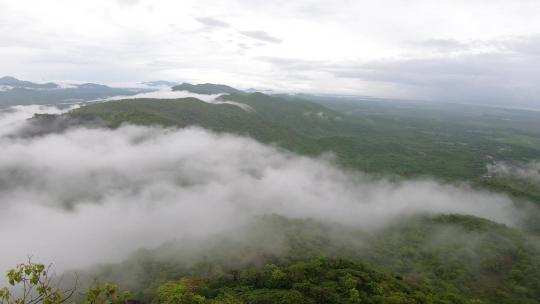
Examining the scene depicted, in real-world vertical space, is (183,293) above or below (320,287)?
below

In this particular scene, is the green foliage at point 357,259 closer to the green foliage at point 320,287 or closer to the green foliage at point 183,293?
the green foliage at point 320,287

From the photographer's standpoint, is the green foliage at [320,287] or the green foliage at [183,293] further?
the green foliage at [320,287]

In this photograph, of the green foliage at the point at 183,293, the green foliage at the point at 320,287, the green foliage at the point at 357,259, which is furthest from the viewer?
the green foliage at the point at 357,259

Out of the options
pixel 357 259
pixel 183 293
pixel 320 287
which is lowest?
pixel 357 259

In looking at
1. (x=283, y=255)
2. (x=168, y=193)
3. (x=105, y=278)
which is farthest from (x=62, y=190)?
(x=283, y=255)

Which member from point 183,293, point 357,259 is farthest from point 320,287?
point 357,259

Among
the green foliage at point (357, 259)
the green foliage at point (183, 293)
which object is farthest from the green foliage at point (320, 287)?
the green foliage at point (183, 293)

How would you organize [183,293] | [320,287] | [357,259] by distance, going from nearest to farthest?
[320,287] < [183,293] < [357,259]

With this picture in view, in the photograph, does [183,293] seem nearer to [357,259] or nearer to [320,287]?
[320,287]

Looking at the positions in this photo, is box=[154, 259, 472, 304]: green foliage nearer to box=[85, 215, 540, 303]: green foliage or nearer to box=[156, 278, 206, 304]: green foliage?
box=[85, 215, 540, 303]: green foliage

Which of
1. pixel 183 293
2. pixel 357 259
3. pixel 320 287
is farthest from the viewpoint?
pixel 357 259

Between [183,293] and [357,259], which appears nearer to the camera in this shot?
[183,293]
